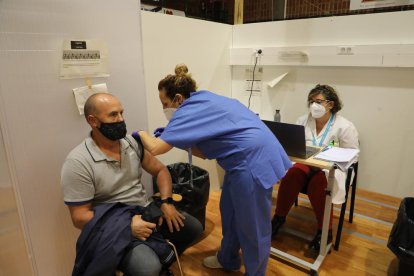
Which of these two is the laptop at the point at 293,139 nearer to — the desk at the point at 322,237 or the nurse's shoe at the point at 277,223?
the desk at the point at 322,237

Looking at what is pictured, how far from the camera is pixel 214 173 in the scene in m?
2.90

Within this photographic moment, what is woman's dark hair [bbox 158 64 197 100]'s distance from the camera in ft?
5.06

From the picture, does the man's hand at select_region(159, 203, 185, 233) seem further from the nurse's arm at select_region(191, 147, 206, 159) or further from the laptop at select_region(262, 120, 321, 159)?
the laptop at select_region(262, 120, 321, 159)

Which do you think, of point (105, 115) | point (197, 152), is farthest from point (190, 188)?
point (105, 115)

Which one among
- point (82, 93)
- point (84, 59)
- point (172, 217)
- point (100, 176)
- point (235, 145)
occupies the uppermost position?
point (84, 59)

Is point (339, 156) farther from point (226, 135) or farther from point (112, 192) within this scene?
point (112, 192)

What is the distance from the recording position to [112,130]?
137 centimetres

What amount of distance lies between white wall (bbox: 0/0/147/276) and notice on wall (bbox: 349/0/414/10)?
191cm

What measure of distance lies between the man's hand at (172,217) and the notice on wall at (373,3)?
90.4 inches

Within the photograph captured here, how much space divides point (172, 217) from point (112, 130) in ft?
1.72

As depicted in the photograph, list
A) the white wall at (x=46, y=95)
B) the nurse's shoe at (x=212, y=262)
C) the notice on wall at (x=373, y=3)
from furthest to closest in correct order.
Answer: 1. the notice on wall at (x=373, y=3)
2. the nurse's shoe at (x=212, y=262)
3. the white wall at (x=46, y=95)

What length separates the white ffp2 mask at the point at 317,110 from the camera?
2137 mm

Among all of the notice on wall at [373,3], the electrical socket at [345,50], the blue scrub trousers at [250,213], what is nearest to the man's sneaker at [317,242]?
the blue scrub trousers at [250,213]

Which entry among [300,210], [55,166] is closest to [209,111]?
[55,166]
